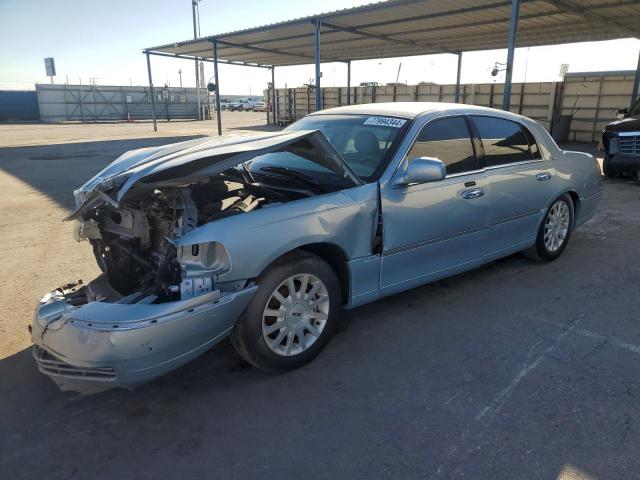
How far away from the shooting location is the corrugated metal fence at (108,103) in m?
38.8

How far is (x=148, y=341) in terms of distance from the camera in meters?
2.39

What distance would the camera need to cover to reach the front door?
3.42 m

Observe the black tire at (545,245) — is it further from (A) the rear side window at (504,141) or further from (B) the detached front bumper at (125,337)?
(B) the detached front bumper at (125,337)

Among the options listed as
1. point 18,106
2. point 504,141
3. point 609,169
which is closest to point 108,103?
point 18,106

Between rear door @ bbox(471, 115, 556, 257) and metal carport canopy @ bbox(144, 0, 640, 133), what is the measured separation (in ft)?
23.9

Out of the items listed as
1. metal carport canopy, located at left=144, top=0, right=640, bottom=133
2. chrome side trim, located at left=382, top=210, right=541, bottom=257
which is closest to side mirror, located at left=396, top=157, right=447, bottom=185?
chrome side trim, located at left=382, top=210, right=541, bottom=257

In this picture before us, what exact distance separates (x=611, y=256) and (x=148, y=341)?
5106 mm

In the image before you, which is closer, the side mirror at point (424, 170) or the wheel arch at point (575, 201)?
the side mirror at point (424, 170)

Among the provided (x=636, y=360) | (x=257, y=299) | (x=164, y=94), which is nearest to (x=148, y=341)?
(x=257, y=299)

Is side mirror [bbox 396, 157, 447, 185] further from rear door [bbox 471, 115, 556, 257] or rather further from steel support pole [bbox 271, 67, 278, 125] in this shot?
steel support pole [bbox 271, 67, 278, 125]

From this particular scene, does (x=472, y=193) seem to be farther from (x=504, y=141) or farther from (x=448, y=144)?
(x=504, y=141)

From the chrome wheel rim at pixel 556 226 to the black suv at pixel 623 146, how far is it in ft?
18.8

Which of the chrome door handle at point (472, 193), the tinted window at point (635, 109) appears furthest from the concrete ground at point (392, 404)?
the tinted window at point (635, 109)

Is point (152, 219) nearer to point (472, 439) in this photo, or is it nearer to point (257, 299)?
point (257, 299)
